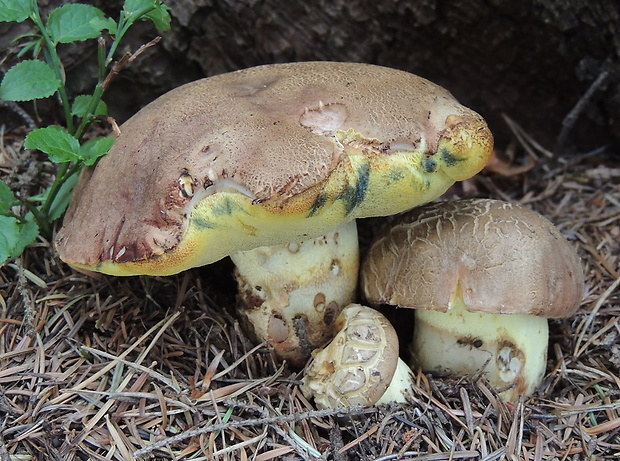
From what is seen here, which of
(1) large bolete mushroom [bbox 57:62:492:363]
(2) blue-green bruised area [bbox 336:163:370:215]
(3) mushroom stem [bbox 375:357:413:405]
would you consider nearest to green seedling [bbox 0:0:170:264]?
(1) large bolete mushroom [bbox 57:62:492:363]

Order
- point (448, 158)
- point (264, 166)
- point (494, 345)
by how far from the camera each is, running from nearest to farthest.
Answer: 1. point (264, 166)
2. point (448, 158)
3. point (494, 345)

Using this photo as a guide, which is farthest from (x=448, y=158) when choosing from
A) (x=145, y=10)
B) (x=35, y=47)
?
(x=35, y=47)

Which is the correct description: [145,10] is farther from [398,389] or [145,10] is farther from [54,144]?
[398,389]

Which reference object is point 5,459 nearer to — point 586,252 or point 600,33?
point 586,252

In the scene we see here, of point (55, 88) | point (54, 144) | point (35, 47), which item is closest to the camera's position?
point (54, 144)

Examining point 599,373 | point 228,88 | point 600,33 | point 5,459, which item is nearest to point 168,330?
point 5,459

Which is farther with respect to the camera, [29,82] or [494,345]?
[494,345]
